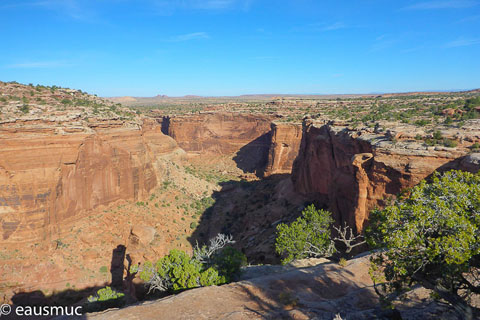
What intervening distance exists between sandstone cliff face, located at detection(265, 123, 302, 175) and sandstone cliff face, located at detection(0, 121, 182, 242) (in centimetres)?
2886

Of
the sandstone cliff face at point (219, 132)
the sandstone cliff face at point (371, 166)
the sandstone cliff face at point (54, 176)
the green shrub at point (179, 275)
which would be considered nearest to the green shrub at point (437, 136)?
the sandstone cliff face at point (371, 166)

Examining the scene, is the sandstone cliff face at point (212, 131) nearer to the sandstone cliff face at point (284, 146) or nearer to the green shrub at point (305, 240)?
the sandstone cliff face at point (284, 146)

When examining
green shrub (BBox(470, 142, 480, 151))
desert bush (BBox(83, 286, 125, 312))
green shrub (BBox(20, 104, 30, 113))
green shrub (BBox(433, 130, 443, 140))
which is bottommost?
desert bush (BBox(83, 286, 125, 312))

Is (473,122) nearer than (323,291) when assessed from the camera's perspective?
No

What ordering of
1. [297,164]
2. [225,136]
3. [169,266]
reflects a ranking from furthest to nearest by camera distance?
1. [225,136]
2. [297,164]
3. [169,266]

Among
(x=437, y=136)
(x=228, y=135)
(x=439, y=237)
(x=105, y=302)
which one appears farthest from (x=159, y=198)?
(x=228, y=135)

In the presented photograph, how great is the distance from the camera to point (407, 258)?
779 cm

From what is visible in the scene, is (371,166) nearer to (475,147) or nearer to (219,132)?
(475,147)

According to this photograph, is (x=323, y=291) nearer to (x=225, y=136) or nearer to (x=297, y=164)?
(x=297, y=164)

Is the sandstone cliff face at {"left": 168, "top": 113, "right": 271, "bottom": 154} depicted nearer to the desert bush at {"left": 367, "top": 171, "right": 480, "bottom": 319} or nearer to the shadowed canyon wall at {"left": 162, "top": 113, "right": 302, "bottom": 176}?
the shadowed canyon wall at {"left": 162, "top": 113, "right": 302, "bottom": 176}

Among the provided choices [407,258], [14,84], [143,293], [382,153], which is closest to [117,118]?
[14,84]

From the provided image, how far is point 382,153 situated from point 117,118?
88.7 feet

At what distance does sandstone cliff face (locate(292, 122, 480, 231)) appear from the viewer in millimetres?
16344

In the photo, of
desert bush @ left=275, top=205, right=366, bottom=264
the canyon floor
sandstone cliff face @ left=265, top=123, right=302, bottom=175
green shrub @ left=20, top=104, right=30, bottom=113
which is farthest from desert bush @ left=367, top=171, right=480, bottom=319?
sandstone cliff face @ left=265, top=123, right=302, bottom=175
